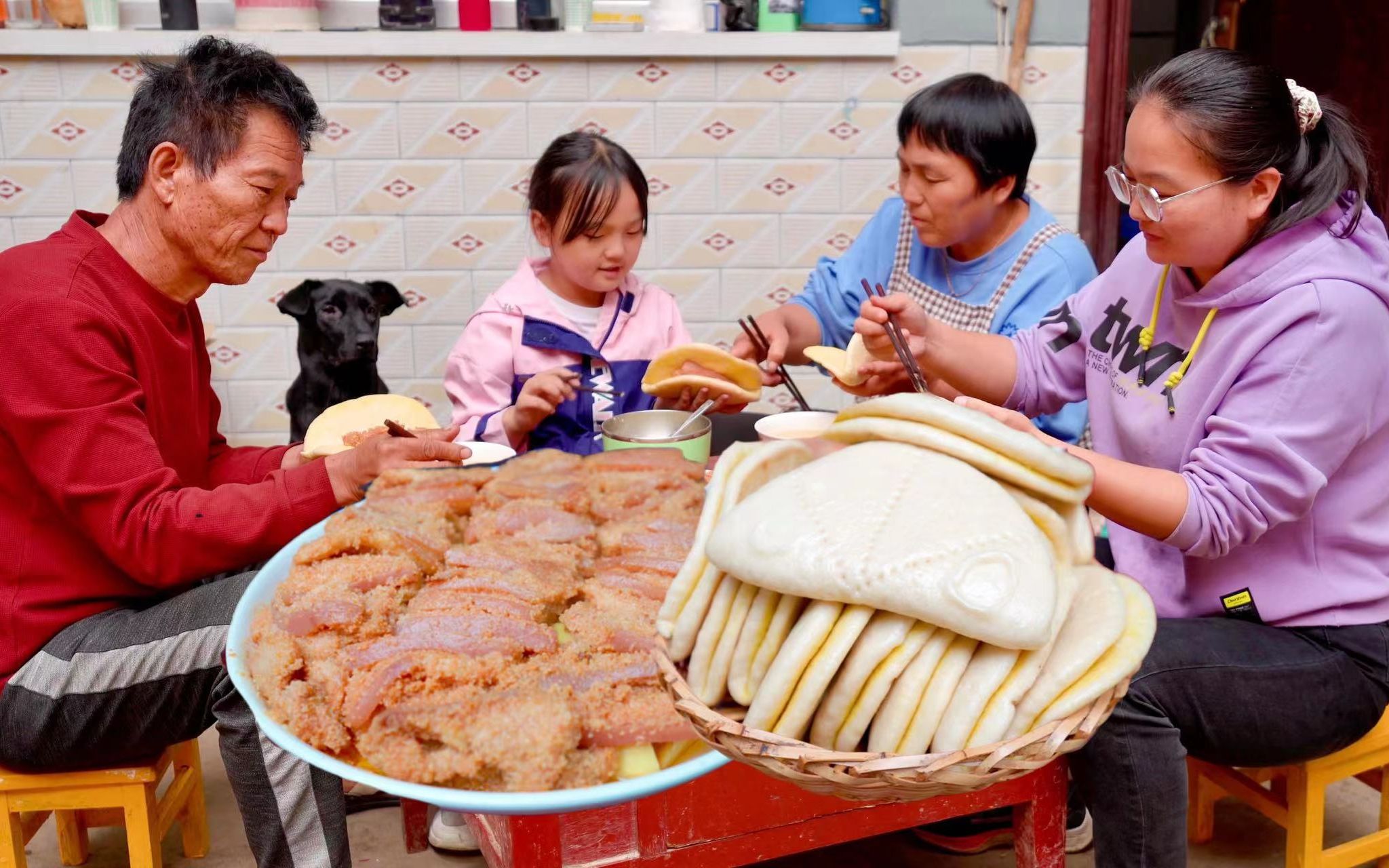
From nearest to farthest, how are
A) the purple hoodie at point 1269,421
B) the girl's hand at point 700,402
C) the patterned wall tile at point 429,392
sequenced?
the purple hoodie at point 1269,421, the girl's hand at point 700,402, the patterned wall tile at point 429,392

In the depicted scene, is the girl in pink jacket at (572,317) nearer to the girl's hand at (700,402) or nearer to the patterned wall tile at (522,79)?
the girl's hand at (700,402)

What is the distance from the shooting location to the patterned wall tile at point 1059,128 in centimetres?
444

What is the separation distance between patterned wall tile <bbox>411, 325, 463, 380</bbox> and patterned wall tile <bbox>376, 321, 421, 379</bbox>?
2 cm

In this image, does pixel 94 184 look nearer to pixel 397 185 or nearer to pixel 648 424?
pixel 397 185

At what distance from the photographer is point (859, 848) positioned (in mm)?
2748

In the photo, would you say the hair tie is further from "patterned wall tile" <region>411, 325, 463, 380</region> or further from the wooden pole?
"patterned wall tile" <region>411, 325, 463, 380</region>

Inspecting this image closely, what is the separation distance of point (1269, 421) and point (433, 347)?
3.36 metres

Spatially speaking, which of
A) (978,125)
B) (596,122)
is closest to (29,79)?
(596,122)

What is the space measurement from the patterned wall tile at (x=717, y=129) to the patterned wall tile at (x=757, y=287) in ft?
1.56

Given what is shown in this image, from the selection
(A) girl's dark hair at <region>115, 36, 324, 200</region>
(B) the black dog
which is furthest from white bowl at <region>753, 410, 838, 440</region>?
(B) the black dog

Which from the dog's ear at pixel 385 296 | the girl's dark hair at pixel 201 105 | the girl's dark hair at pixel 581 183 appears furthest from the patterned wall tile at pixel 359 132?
the girl's dark hair at pixel 201 105

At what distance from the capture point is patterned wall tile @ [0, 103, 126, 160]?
4.20 meters

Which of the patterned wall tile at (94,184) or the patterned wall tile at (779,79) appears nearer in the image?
the patterned wall tile at (94,184)

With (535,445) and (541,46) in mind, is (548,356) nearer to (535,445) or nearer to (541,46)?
(535,445)
